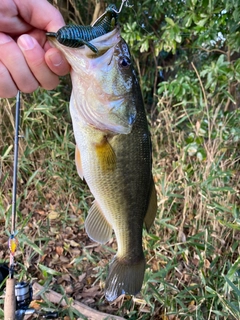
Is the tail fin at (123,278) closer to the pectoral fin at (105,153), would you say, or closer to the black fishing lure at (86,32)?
the pectoral fin at (105,153)

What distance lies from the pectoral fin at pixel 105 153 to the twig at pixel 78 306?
1412mm

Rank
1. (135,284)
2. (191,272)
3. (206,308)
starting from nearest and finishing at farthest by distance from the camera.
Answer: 1. (135,284)
2. (206,308)
3. (191,272)

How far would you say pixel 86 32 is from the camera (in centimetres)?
117

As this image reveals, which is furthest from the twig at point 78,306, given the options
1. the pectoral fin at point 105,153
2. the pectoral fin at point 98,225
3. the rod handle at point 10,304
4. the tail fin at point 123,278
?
the pectoral fin at point 105,153

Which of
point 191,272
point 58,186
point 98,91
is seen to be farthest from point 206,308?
point 58,186

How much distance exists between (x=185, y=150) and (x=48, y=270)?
59.7 inches

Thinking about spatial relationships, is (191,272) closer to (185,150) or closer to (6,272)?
(185,150)

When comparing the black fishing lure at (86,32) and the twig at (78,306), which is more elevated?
the black fishing lure at (86,32)

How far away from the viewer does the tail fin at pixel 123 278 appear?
1.61 m

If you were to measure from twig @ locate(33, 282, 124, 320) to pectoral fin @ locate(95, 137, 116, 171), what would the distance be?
4.63 ft

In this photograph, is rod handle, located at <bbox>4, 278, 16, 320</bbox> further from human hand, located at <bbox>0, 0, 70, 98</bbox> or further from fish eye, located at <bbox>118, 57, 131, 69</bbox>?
fish eye, located at <bbox>118, 57, 131, 69</bbox>

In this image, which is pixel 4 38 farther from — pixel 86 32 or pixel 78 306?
pixel 78 306

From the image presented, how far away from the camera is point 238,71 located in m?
A: 2.72

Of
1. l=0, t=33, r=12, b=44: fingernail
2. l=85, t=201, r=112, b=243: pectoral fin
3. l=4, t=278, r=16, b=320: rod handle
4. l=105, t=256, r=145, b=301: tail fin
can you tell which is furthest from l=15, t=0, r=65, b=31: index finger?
l=4, t=278, r=16, b=320: rod handle
